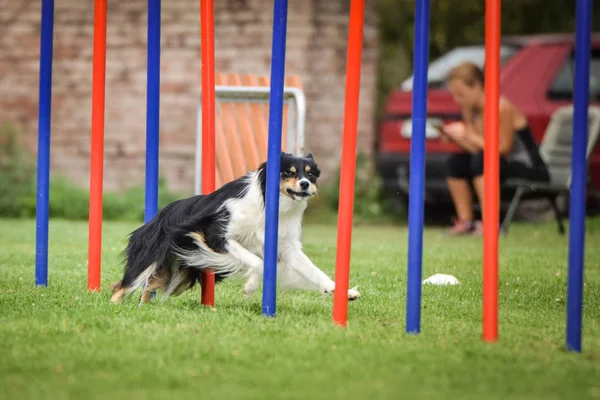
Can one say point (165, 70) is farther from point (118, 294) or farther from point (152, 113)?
point (118, 294)

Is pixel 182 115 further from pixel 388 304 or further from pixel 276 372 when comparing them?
pixel 276 372

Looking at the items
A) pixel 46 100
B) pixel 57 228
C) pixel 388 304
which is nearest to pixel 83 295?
pixel 46 100

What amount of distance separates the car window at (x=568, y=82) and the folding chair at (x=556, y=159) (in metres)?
0.23

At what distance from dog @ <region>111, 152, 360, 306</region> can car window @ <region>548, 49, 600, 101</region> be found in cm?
536

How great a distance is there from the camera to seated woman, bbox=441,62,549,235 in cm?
889

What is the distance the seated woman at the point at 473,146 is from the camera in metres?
8.89

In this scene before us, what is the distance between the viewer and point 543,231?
A: 9.35 meters

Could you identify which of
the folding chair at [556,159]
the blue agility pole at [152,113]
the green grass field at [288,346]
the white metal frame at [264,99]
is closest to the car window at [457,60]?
the folding chair at [556,159]

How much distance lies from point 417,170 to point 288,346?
894 mm

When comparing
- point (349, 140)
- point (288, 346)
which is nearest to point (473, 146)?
point (349, 140)

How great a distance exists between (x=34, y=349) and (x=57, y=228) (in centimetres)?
545

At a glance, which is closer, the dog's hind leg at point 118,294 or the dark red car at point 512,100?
the dog's hind leg at point 118,294

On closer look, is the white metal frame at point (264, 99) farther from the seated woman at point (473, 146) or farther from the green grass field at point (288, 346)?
the seated woman at point (473, 146)

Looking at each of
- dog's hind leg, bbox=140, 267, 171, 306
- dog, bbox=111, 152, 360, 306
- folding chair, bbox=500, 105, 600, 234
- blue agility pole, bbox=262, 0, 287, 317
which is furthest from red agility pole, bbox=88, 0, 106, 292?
folding chair, bbox=500, 105, 600, 234
